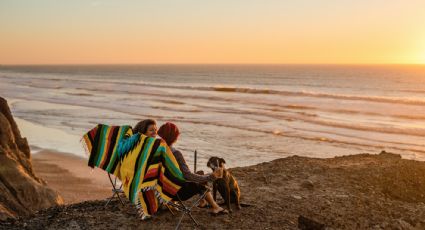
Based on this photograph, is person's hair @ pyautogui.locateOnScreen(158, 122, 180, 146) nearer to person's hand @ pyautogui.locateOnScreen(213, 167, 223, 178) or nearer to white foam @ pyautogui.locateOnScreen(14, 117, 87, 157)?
person's hand @ pyautogui.locateOnScreen(213, 167, 223, 178)

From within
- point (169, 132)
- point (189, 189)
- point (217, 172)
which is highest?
point (169, 132)

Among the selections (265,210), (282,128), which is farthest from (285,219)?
(282,128)

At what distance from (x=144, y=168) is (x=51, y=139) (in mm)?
14830

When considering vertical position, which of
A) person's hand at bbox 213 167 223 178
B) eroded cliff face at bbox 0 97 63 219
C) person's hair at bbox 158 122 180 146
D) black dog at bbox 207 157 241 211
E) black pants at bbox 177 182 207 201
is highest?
person's hair at bbox 158 122 180 146

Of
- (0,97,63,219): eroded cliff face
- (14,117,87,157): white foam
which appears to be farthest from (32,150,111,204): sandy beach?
(0,97,63,219): eroded cliff face

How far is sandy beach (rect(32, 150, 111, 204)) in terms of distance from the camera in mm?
11188

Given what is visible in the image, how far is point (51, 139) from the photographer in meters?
19.2

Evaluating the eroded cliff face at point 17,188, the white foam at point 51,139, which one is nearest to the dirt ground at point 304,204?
the eroded cliff face at point 17,188

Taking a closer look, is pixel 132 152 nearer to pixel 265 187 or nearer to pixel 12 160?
pixel 265 187

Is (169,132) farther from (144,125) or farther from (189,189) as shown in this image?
(189,189)

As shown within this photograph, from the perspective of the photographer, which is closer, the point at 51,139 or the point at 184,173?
the point at 184,173

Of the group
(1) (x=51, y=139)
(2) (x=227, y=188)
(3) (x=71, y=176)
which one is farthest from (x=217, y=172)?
(1) (x=51, y=139)

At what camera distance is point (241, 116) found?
97.1ft

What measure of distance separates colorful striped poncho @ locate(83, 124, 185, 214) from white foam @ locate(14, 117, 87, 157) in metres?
9.87
